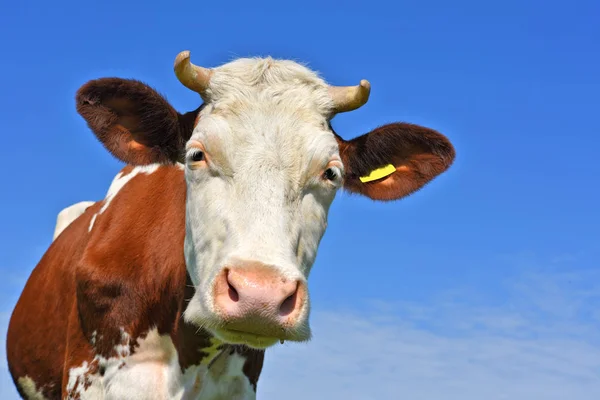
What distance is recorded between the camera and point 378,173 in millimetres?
7539

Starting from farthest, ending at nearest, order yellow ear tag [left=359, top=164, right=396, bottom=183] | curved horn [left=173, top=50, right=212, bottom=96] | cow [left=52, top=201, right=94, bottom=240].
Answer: cow [left=52, top=201, right=94, bottom=240] → yellow ear tag [left=359, top=164, right=396, bottom=183] → curved horn [left=173, top=50, right=212, bottom=96]

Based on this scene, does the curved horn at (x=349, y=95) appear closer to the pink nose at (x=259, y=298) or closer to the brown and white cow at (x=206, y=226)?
the brown and white cow at (x=206, y=226)

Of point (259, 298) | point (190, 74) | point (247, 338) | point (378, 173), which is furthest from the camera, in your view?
point (378, 173)

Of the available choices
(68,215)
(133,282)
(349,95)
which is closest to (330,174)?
(349,95)

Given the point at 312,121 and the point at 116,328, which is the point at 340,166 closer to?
the point at 312,121

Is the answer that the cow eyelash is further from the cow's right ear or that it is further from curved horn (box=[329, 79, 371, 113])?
curved horn (box=[329, 79, 371, 113])

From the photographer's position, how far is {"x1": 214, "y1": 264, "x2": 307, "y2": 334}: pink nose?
518 cm

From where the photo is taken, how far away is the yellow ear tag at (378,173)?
24.7 ft

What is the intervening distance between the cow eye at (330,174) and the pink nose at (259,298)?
1.14 metres

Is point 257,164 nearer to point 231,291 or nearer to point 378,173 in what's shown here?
point 231,291

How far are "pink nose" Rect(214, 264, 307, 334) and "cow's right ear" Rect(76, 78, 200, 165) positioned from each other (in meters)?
1.92

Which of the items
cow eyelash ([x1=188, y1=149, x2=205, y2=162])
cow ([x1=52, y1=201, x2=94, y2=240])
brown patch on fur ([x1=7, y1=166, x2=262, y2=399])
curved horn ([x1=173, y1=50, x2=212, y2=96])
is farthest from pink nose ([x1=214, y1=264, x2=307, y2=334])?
cow ([x1=52, y1=201, x2=94, y2=240])

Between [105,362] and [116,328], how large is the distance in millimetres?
309

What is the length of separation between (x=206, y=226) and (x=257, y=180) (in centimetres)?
55
